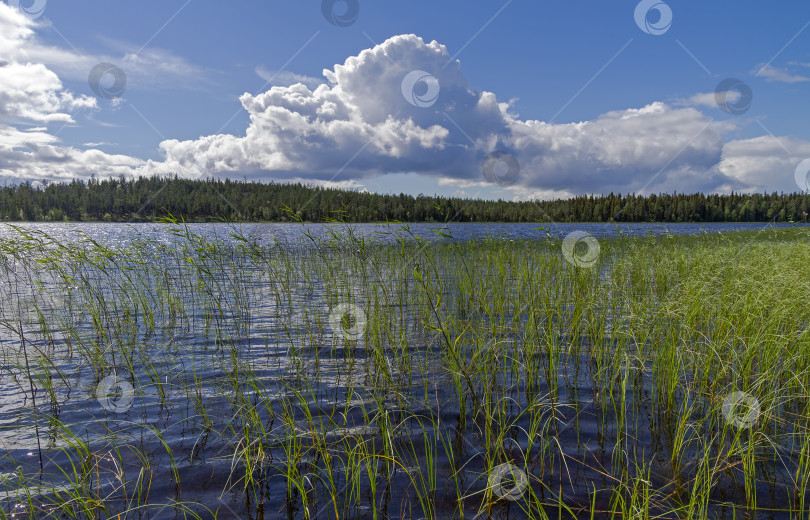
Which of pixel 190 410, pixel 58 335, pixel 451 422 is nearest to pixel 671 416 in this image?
pixel 451 422

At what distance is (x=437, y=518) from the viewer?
2.84 meters

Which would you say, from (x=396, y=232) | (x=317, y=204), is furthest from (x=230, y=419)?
(x=317, y=204)

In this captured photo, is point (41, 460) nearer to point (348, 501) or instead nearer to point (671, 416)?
point (348, 501)

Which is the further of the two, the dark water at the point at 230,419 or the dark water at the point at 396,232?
the dark water at the point at 396,232

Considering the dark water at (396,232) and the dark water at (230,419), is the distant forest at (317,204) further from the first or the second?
the dark water at (230,419)

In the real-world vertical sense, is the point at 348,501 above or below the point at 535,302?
below

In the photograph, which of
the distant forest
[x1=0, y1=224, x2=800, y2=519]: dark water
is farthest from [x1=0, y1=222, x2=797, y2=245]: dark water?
the distant forest

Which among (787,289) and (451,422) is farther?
(787,289)

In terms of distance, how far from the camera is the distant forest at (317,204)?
3711 inches

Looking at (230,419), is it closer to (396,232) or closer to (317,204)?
(396,232)

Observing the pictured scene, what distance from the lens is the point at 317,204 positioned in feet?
366

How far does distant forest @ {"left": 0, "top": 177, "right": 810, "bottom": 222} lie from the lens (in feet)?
309

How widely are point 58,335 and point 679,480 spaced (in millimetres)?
9711

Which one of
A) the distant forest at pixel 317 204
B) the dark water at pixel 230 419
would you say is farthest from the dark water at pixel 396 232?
the distant forest at pixel 317 204
